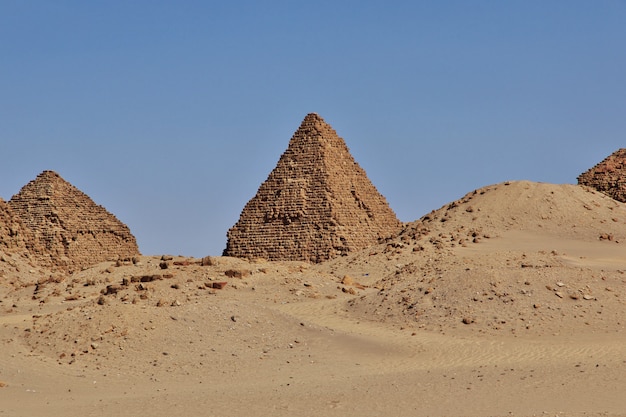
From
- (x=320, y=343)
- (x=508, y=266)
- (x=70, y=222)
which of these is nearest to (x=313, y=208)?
(x=70, y=222)

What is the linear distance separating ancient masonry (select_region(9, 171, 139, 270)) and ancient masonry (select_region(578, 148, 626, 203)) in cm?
2430

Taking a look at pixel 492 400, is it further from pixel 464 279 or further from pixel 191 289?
pixel 191 289

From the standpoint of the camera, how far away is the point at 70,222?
6138cm

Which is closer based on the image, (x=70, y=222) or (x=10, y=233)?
(x=10, y=233)

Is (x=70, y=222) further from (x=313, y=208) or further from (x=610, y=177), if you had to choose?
(x=610, y=177)

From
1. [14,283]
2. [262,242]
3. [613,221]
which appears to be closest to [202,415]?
[14,283]

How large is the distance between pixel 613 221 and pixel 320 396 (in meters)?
27.0

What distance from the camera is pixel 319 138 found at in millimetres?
55125

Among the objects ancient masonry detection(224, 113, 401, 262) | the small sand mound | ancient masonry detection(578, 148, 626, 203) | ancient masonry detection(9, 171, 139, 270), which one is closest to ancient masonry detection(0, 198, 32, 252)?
the small sand mound

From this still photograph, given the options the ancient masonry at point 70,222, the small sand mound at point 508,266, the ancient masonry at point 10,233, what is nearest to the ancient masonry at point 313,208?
the small sand mound at point 508,266

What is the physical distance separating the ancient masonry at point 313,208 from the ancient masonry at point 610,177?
32.1ft

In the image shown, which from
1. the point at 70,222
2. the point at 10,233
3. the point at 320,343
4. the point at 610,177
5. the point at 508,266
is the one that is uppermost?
the point at 70,222

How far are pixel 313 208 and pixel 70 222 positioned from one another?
51.5ft

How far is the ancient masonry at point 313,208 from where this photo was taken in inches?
2021
